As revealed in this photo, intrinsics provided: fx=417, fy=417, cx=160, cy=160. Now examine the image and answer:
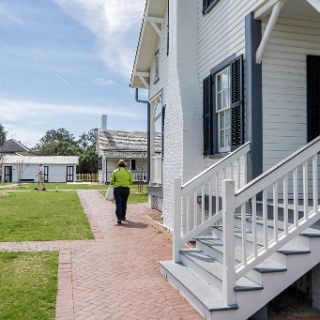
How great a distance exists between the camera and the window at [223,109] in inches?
326

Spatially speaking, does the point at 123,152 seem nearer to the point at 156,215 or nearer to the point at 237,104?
the point at 156,215

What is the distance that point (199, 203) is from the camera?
9.20 meters

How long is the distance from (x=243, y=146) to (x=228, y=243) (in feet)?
9.27

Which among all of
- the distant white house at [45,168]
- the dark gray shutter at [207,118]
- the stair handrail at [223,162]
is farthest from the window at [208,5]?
the distant white house at [45,168]

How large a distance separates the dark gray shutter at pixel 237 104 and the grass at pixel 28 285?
3800mm

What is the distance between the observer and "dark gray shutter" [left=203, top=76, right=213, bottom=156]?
883 cm

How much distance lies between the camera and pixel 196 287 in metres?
5.10

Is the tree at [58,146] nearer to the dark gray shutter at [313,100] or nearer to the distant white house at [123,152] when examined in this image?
the distant white house at [123,152]

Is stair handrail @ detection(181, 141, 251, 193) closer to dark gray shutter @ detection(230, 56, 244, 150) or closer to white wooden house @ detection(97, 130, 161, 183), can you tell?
dark gray shutter @ detection(230, 56, 244, 150)

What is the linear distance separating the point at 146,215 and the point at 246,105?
7.33 m

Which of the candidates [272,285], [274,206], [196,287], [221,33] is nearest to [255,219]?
[274,206]

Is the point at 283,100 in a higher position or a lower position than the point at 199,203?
higher

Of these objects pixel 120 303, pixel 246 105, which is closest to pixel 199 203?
pixel 246 105

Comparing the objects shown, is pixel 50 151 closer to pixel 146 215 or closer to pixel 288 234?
pixel 146 215
